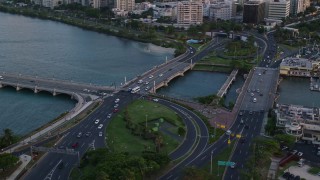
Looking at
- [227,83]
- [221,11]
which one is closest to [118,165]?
[227,83]

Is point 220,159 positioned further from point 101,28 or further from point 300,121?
point 101,28

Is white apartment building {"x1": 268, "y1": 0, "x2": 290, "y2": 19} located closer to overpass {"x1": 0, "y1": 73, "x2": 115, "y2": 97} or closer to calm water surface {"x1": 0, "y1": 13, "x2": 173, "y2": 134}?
calm water surface {"x1": 0, "y1": 13, "x2": 173, "y2": 134}

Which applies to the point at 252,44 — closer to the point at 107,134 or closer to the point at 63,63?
the point at 63,63

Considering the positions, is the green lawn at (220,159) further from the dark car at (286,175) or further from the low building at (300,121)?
the low building at (300,121)

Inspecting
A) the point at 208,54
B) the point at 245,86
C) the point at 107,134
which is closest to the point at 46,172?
the point at 107,134

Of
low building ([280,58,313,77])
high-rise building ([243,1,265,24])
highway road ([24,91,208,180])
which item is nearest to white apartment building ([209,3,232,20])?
high-rise building ([243,1,265,24])
